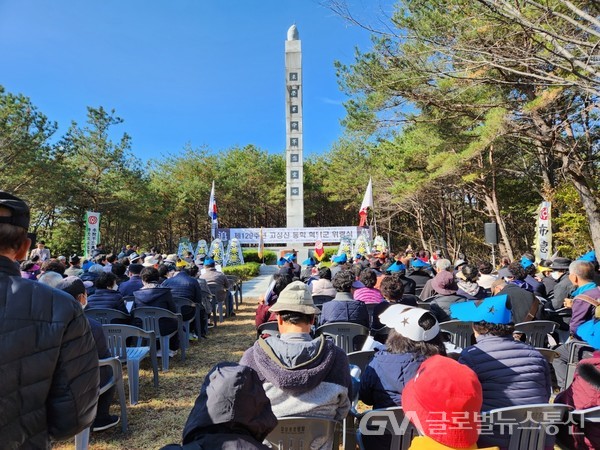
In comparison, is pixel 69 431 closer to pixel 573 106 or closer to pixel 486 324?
pixel 486 324

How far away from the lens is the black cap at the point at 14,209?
112cm

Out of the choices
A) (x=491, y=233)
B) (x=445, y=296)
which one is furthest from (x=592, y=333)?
(x=491, y=233)

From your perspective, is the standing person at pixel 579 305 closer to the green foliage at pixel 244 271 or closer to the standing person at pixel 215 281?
the standing person at pixel 215 281

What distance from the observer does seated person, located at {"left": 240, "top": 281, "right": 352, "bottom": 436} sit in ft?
4.95

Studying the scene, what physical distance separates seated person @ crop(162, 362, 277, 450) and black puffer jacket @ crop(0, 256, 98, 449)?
0.37m

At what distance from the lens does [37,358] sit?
3.33ft

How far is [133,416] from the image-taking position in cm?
285

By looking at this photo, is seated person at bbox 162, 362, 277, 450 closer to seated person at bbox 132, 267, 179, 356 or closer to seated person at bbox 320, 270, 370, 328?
seated person at bbox 320, 270, 370, 328

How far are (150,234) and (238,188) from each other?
849cm

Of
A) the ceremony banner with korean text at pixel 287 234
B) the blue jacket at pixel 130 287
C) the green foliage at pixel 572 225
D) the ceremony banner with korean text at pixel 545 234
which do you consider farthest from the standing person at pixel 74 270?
the green foliage at pixel 572 225

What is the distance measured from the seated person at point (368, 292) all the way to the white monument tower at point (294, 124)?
1474 centimetres

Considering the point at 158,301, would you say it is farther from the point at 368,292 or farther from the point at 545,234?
the point at 545,234

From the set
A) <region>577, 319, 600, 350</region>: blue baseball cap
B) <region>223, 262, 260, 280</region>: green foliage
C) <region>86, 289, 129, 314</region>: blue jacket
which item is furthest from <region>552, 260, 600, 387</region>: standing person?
<region>223, 262, 260, 280</region>: green foliage

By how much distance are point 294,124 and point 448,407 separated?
59.9ft
